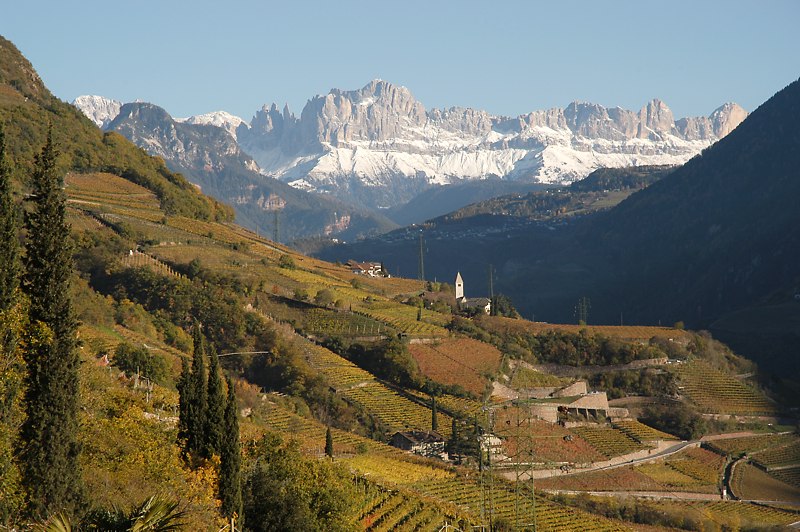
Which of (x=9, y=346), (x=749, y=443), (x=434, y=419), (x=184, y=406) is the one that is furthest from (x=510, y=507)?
(x=749, y=443)

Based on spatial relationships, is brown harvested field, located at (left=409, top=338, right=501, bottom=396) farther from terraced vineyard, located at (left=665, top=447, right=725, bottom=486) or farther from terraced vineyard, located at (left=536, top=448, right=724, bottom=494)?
terraced vineyard, located at (left=665, top=447, right=725, bottom=486)

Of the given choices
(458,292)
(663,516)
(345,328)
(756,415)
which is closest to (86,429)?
(663,516)

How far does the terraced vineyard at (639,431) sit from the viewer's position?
276 feet

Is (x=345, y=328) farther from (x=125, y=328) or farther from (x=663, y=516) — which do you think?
(x=663, y=516)

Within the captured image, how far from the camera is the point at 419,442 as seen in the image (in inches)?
2653

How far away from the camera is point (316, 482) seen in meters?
38.7

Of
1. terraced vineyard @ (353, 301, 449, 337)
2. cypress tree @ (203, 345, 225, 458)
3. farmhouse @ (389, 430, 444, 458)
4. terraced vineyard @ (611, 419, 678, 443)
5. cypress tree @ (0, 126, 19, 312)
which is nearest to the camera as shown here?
cypress tree @ (0, 126, 19, 312)

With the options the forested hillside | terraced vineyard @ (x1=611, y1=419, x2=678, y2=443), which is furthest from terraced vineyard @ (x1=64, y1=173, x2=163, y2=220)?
terraced vineyard @ (x1=611, y1=419, x2=678, y2=443)

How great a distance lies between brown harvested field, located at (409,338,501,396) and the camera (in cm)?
8225

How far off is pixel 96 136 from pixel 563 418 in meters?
57.5

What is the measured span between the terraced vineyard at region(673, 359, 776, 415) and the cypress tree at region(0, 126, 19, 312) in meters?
71.9

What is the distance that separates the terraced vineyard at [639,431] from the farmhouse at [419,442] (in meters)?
21.1

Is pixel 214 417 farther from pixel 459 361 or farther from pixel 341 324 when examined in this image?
pixel 459 361

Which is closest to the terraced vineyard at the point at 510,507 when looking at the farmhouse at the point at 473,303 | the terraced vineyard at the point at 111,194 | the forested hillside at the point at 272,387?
the forested hillside at the point at 272,387
